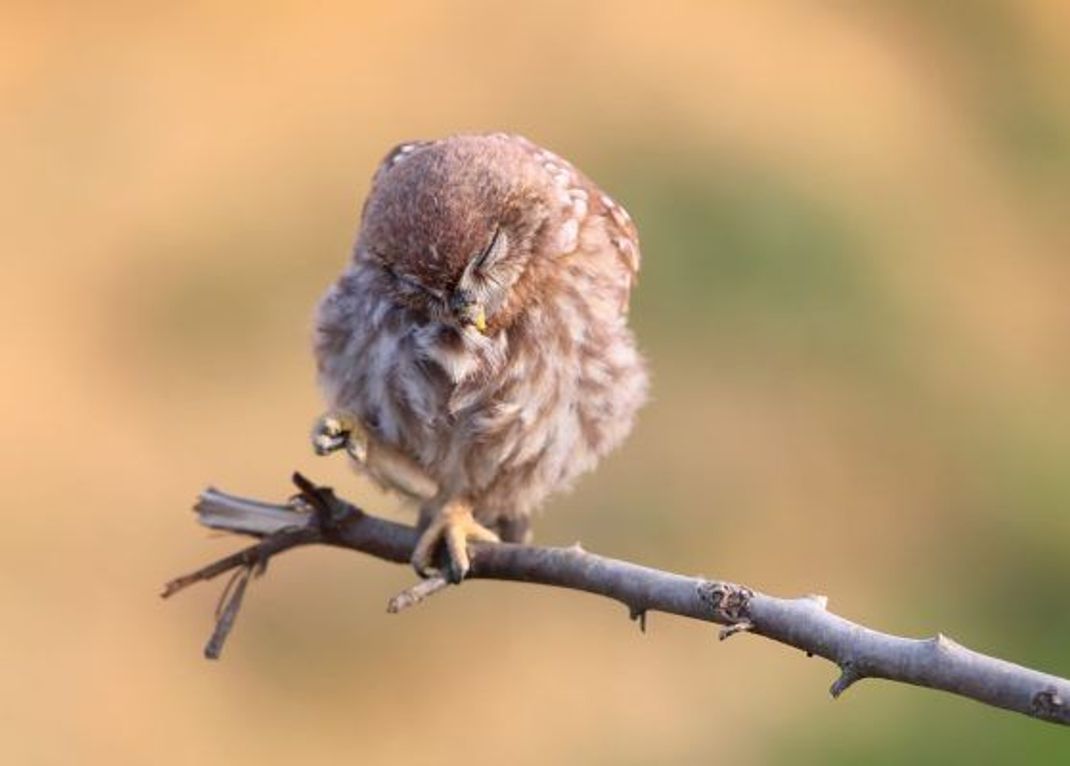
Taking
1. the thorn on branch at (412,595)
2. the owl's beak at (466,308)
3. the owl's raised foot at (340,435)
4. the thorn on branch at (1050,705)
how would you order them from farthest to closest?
the owl's raised foot at (340,435) < the owl's beak at (466,308) < the thorn on branch at (412,595) < the thorn on branch at (1050,705)

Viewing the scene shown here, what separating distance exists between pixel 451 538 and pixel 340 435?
26 cm

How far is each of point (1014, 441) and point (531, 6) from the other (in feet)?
9.83

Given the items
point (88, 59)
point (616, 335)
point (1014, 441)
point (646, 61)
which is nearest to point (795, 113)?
point (646, 61)

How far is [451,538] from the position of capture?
303 centimetres

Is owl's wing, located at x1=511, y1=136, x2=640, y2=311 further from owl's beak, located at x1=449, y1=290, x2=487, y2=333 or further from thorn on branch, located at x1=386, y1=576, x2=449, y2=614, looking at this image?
thorn on branch, located at x1=386, y1=576, x2=449, y2=614

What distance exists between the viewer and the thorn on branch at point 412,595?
2.42 metres

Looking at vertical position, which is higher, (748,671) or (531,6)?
(531,6)

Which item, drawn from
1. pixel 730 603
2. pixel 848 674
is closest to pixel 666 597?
pixel 730 603

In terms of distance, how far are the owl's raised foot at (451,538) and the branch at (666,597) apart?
0.08 feet

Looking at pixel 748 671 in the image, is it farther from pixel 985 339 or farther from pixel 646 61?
pixel 646 61

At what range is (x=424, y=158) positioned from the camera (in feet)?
9.11

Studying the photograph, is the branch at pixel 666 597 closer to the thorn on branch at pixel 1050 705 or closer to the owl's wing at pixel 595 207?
the thorn on branch at pixel 1050 705

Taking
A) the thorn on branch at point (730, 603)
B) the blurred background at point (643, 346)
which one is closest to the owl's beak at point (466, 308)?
the thorn on branch at point (730, 603)

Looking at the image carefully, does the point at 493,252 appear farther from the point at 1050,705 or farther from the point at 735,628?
the point at 1050,705
